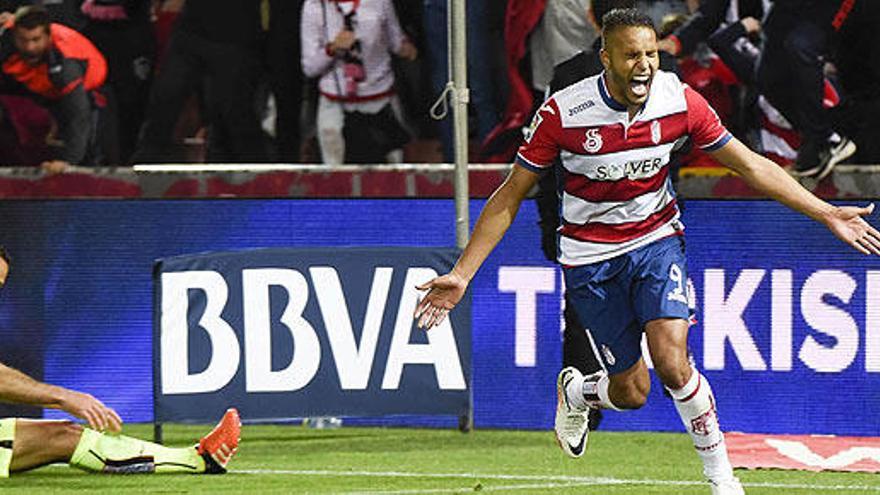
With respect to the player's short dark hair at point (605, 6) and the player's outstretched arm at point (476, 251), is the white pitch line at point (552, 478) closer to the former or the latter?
the player's outstretched arm at point (476, 251)

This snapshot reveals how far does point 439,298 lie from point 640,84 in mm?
1251

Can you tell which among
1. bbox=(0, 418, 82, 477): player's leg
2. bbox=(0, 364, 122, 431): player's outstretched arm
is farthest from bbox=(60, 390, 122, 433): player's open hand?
bbox=(0, 418, 82, 477): player's leg

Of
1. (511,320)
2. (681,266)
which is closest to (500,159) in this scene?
(511,320)

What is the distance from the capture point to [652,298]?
32.7ft

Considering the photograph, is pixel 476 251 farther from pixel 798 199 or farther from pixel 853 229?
pixel 853 229

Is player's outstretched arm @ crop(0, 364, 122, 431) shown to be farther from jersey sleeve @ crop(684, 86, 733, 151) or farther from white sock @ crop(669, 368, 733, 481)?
jersey sleeve @ crop(684, 86, 733, 151)

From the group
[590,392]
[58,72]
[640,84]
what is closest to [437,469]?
[590,392]

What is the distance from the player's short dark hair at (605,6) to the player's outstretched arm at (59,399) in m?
3.36

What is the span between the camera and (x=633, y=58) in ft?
32.1

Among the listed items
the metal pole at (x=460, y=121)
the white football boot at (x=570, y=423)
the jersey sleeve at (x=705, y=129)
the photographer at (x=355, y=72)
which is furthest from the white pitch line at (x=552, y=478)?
the photographer at (x=355, y=72)

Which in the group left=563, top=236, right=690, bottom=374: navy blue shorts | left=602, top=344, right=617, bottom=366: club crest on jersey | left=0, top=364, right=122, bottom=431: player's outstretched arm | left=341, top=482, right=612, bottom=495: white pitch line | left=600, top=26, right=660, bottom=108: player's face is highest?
left=600, top=26, right=660, bottom=108: player's face

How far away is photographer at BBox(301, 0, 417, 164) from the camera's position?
45.2ft

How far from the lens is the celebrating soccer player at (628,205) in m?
9.75

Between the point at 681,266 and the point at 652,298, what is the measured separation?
8.6 inches
